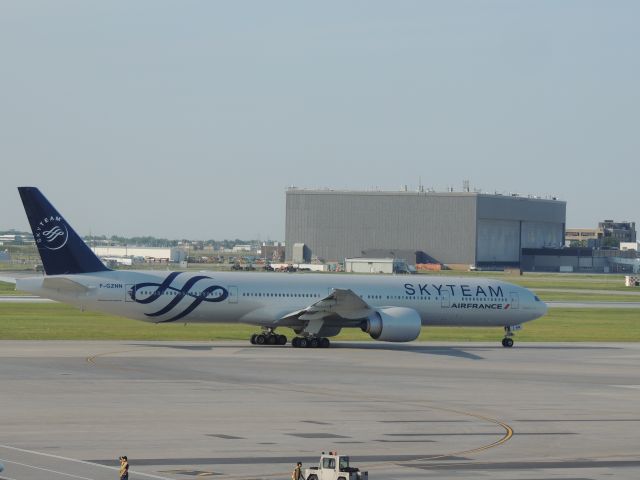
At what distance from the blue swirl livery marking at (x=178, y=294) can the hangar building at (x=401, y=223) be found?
4969 inches

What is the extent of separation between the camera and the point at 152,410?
30.6 meters

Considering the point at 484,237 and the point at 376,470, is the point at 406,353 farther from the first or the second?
the point at 484,237

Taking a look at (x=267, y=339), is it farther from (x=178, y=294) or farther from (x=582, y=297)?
(x=582, y=297)

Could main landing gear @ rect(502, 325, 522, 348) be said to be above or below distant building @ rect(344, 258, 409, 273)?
below

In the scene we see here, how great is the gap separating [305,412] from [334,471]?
12230 millimetres

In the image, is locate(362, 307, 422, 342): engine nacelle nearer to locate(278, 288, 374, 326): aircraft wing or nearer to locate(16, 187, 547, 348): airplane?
locate(16, 187, 547, 348): airplane

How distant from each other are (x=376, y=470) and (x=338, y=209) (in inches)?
6291

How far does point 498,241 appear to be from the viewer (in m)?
186

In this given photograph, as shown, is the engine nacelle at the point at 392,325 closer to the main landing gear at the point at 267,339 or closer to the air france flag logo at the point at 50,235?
the main landing gear at the point at 267,339

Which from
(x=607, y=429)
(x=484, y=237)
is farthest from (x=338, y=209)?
(x=607, y=429)

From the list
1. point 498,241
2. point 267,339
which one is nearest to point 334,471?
point 267,339

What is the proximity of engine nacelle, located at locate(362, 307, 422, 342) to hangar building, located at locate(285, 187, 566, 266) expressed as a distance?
124132 millimetres

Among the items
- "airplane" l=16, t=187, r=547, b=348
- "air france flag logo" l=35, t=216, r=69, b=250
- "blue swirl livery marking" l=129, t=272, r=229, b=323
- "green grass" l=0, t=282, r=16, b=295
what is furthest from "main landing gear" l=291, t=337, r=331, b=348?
"green grass" l=0, t=282, r=16, b=295

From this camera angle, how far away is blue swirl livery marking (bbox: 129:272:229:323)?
50250mm
